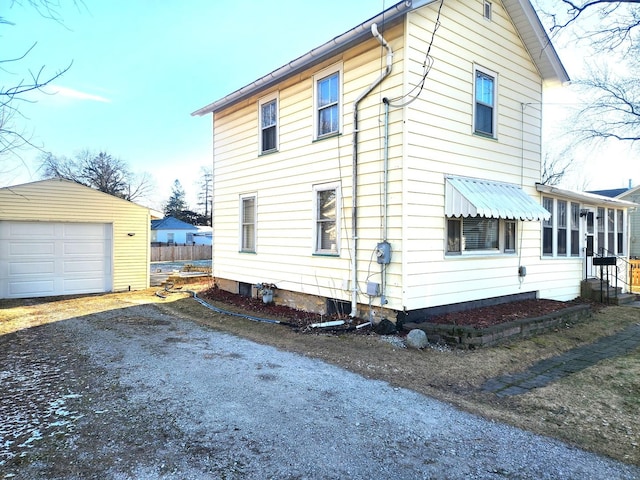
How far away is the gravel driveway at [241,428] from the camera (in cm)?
302

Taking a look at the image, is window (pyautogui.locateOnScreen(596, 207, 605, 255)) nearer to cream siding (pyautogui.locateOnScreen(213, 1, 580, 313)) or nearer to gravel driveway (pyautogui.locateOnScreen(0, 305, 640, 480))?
cream siding (pyautogui.locateOnScreen(213, 1, 580, 313))

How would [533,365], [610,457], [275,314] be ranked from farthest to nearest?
[275,314]
[533,365]
[610,457]

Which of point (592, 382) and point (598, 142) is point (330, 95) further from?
point (598, 142)

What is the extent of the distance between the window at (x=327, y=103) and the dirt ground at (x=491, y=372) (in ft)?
13.9

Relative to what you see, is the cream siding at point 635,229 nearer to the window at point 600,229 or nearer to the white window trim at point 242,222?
the window at point 600,229

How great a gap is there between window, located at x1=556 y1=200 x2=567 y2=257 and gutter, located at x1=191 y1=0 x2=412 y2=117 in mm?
7210

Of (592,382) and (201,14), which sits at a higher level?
(201,14)

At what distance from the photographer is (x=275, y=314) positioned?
30.7 ft

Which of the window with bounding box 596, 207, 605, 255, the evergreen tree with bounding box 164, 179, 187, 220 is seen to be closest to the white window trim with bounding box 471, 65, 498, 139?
the window with bounding box 596, 207, 605, 255

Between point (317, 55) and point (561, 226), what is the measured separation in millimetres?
7990

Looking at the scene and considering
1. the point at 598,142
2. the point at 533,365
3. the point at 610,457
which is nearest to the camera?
the point at 610,457

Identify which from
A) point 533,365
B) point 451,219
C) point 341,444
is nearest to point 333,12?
point 451,219

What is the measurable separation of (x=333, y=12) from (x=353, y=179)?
3.75 meters

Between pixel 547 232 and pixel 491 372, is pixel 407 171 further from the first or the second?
pixel 547 232
